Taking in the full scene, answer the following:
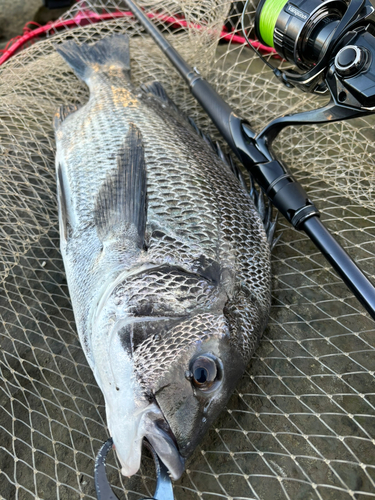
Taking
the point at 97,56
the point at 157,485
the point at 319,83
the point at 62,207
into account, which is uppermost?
the point at 319,83

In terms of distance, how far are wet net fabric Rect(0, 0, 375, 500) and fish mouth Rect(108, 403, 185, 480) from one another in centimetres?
33

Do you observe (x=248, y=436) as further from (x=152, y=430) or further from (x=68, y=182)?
(x=68, y=182)

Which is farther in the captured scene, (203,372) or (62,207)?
(62,207)

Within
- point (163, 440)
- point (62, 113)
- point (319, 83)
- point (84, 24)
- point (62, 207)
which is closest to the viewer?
point (163, 440)

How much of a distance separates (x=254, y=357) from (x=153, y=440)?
0.72m

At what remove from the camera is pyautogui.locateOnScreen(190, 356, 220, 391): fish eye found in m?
1.31

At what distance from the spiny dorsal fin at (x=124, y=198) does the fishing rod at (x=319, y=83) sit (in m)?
0.57

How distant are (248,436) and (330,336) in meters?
0.63

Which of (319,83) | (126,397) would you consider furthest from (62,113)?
(126,397)

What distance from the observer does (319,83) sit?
166 centimetres

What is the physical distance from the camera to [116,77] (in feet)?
8.50

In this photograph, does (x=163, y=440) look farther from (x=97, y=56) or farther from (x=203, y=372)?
(x=97, y=56)

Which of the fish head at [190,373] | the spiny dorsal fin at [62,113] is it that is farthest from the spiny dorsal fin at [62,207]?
the fish head at [190,373]

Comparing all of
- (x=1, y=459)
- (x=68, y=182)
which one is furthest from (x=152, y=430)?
(x=68, y=182)
